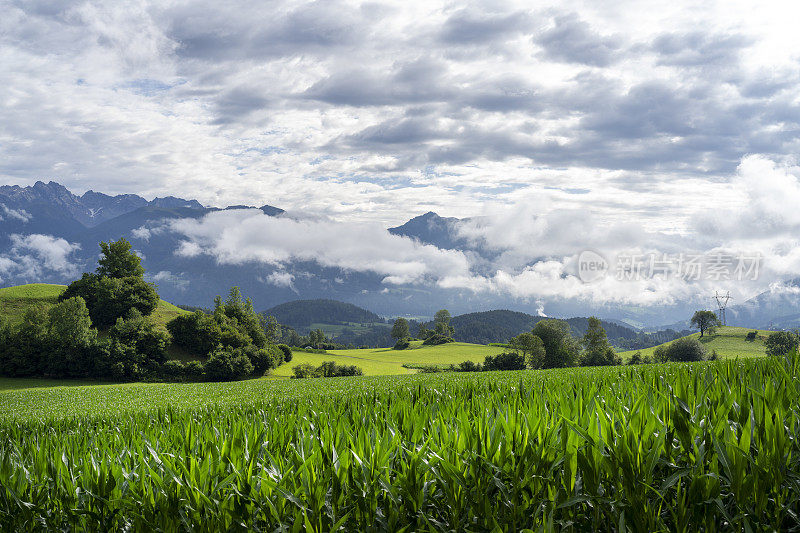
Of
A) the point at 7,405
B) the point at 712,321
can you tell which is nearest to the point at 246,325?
the point at 7,405

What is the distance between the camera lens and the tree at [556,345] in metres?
86.1

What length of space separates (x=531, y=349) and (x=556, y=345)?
6.31m

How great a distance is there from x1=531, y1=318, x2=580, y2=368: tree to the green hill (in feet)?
236

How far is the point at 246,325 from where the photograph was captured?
97.8m

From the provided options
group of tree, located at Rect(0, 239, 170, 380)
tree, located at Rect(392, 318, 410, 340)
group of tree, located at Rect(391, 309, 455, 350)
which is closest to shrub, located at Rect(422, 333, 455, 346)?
group of tree, located at Rect(391, 309, 455, 350)

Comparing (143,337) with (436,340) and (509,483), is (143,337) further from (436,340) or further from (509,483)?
(509,483)

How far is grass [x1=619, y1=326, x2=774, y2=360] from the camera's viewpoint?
9951cm

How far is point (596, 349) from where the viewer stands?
3292 inches

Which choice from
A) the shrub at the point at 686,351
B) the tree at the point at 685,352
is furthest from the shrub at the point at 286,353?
the shrub at the point at 686,351

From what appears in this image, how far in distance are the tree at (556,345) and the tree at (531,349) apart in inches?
84.6

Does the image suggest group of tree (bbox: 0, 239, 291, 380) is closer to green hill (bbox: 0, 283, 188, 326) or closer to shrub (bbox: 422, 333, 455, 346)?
green hill (bbox: 0, 283, 188, 326)

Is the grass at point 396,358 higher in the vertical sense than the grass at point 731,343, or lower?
lower

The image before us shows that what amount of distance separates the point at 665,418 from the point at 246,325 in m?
101

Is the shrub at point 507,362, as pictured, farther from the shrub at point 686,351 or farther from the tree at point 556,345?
the shrub at point 686,351
